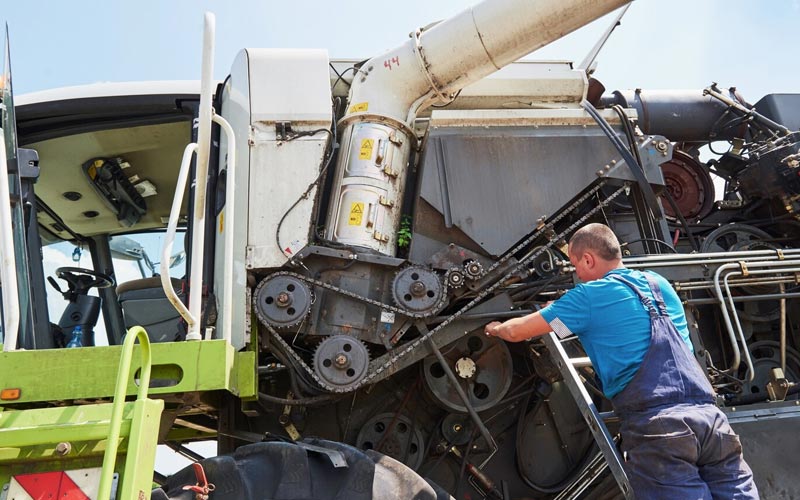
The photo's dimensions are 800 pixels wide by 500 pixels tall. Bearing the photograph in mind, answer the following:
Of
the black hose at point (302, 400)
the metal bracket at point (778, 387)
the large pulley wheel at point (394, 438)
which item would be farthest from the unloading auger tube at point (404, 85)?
the metal bracket at point (778, 387)

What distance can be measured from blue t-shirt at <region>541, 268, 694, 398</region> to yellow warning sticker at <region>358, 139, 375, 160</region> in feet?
4.77

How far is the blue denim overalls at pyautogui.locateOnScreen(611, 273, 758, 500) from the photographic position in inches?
95.0

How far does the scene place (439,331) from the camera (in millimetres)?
3662

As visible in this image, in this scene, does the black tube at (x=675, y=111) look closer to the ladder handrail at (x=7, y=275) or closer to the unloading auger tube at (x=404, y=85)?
the unloading auger tube at (x=404, y=85)

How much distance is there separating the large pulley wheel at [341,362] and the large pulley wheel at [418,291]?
32 cm

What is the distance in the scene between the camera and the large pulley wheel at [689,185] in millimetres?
4898

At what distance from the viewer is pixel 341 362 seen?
136 inches

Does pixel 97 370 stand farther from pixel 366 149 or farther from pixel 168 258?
pixel 366 149

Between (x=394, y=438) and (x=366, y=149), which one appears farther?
(x=394, y=438)

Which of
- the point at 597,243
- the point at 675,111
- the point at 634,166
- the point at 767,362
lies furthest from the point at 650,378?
the point at 675,111

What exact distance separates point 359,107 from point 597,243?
1.64 m

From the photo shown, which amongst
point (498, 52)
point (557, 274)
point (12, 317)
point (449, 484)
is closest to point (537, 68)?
point (498, 52)

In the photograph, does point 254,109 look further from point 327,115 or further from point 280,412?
point 280,412

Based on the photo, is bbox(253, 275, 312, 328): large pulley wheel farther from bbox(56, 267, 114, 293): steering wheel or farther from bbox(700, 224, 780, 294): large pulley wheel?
bbox(700, 224, 780, 294): large pulley wheel
